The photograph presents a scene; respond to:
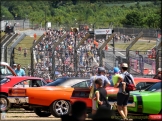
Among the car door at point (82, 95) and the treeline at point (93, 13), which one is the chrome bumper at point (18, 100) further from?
the treeline at point (93, 13)

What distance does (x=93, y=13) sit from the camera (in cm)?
7262

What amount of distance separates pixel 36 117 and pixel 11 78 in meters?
1.57

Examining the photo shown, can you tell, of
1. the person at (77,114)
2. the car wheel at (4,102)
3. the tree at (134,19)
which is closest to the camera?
the person at (77,114)

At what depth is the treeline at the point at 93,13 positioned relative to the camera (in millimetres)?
59219

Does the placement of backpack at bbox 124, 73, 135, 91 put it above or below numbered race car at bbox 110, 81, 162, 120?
above

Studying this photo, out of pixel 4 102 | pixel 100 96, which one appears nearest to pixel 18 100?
pixel 4 102

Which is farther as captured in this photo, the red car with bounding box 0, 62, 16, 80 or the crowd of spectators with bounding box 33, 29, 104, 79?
the crowd of spectators with bounding box 33, 29, 104, 79

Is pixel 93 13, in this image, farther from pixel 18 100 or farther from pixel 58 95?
pixel 58 95

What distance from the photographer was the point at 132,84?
1458 cm

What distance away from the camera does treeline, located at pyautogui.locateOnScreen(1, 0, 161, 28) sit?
59.2 meters

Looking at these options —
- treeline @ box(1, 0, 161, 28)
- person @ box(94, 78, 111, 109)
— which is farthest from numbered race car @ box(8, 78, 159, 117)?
treeline @ box(1, 0, 161, 28)

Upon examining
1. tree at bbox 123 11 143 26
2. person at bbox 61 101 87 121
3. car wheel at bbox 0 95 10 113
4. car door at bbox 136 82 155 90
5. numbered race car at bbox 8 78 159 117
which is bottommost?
car wheel at bbox 0 95 10 113

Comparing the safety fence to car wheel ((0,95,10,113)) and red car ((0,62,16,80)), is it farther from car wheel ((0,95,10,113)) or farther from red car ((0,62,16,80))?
car wheel ((0,95,10,113))

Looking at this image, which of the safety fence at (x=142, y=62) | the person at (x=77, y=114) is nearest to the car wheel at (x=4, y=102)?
the safety fence at (x=142, y=62)
